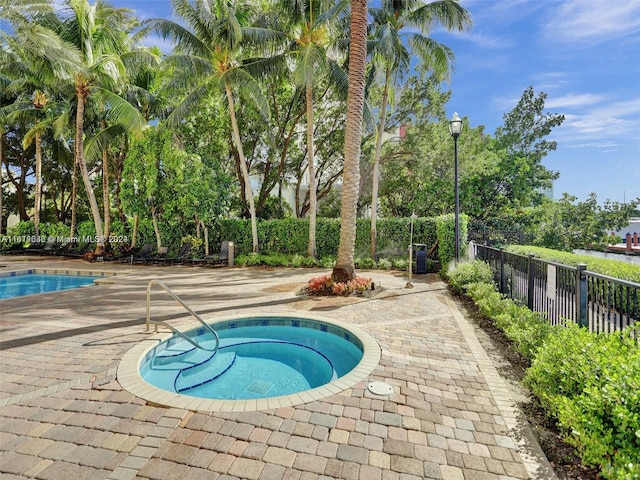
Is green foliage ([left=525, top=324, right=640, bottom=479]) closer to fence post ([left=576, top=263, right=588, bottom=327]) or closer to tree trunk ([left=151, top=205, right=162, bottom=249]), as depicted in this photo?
fence post ([left=576, top=263, right=588, bottom=327])

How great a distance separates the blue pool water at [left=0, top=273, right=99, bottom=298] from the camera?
37.7 ft

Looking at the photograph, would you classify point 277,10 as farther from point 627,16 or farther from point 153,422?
point 153,422

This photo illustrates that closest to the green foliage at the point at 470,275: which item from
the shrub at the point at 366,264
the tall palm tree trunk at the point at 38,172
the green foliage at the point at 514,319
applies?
the green foliage at the point at 514,319

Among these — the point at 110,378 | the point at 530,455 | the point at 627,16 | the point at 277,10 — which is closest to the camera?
the point at 530,455

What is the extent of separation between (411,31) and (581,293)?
13.9 metres

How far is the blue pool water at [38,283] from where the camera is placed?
11500 mm

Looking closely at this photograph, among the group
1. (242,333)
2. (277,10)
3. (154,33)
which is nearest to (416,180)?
(277,10)

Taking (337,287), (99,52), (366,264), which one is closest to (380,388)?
(337,287)

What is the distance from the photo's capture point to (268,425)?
120 inches

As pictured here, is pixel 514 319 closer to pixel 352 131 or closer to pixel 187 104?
pixel 352 131

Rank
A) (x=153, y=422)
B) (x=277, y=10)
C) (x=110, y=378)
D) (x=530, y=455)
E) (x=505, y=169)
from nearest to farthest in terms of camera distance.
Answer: (x=530, y=455)
(x=153, y=422)
(x=110, y=378)
(x=277, y=10)
(x=505, y=169)

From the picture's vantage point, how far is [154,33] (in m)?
14.1

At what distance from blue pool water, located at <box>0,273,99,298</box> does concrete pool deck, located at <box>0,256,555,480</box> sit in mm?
7382

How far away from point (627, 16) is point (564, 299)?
23.4ft
